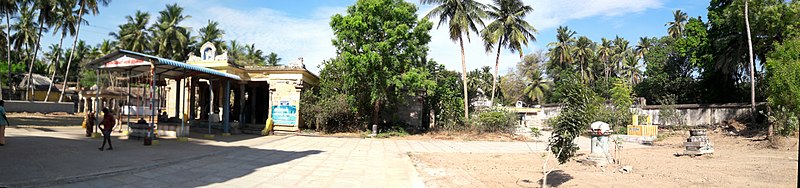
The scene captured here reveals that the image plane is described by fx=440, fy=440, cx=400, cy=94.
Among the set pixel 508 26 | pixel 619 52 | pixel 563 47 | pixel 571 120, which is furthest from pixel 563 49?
pixel 571 120

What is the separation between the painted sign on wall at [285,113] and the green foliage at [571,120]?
15.7 metres

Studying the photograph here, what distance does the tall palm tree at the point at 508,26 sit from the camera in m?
25.9

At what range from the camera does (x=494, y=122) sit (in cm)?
2381

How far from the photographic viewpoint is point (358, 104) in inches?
848

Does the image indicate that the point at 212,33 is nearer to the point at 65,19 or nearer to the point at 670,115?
the point at 65,19

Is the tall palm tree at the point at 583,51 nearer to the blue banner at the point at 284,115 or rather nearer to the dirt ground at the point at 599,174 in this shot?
the blue banner at the point at 284,115

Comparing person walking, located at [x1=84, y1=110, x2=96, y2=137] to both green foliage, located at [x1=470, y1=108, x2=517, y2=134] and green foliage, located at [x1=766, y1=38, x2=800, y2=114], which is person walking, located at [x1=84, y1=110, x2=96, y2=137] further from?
green foliage, located at [x1=766, y1=38, x2=800, y2=114]

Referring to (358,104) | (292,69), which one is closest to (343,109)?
(358,104)

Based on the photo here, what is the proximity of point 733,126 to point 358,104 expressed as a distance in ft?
65.8

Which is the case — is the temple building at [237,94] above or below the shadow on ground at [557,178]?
above

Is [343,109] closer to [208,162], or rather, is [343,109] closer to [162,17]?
[208,162]

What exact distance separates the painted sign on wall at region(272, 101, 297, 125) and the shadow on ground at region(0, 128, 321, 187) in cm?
873

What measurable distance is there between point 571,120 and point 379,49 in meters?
13.5

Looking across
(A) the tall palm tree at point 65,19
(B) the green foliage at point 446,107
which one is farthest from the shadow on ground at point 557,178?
(A) the tall palm tree at point 65,19
